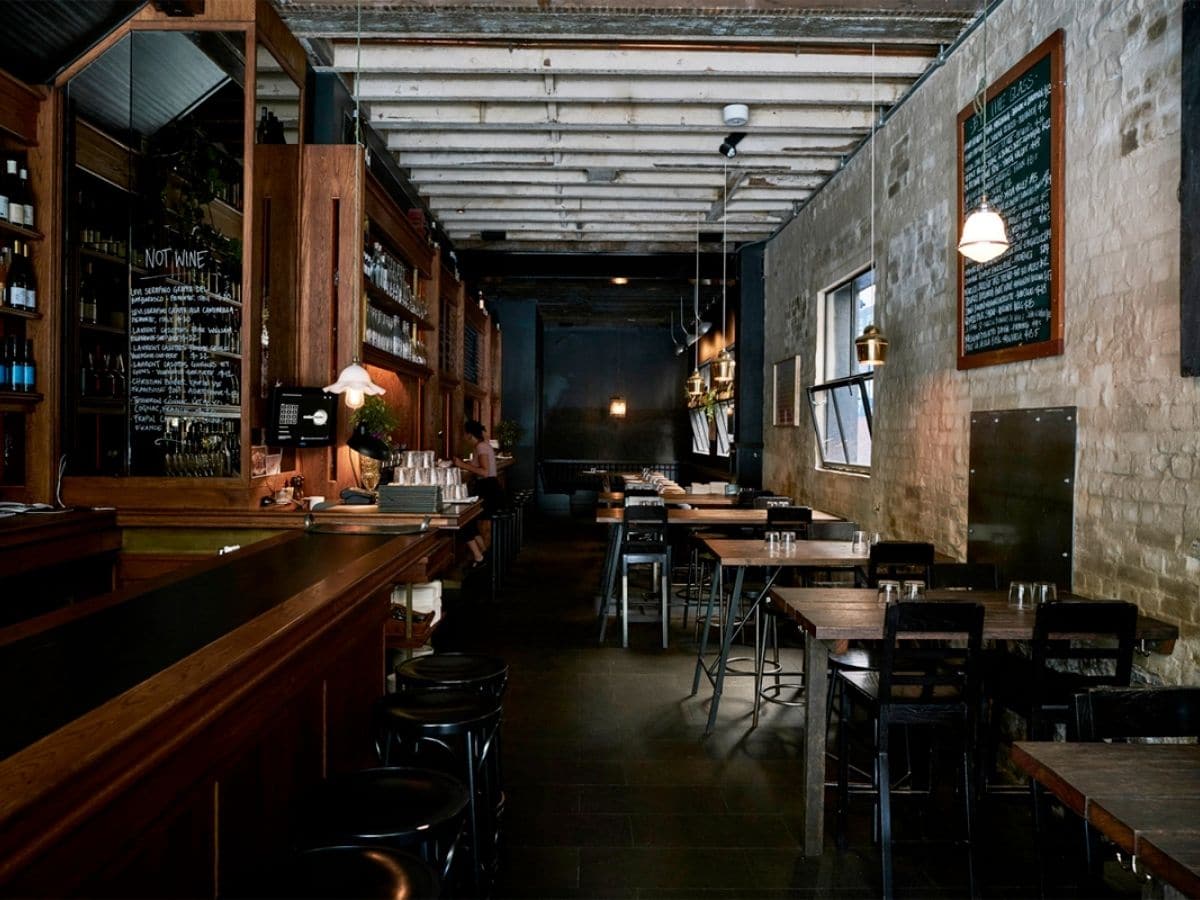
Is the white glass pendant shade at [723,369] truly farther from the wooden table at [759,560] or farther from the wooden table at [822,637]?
the wooden table at [822,637]

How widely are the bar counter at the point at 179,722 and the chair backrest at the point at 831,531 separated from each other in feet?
10.3

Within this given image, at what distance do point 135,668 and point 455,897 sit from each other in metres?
1.28

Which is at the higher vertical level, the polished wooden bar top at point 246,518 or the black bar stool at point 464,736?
the polished wooden bar top at point 246,518

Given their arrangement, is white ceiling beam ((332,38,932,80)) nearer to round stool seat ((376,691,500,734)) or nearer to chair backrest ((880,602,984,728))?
chair backrest ((880,602,984,728))

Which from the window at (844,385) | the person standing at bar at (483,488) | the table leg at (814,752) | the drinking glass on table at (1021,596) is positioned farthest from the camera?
the person standing at bar at (483,488)

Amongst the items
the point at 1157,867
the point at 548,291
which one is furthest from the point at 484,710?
the point at 548,291

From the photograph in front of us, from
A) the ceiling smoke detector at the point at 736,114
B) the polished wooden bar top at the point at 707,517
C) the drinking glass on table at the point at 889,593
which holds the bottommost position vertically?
the drinking glass on table at the point at 889,593

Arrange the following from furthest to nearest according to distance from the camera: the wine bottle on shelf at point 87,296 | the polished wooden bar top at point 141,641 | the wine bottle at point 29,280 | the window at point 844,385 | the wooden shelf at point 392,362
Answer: the window at point 844,385 < the wooden shelf at point 392,362 < the wine bottle on shelf at point 87,296 < the wine bottle at point 29,280 < the polished wooden bar top at point 141,641

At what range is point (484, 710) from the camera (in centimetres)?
234

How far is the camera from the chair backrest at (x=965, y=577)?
3662mm

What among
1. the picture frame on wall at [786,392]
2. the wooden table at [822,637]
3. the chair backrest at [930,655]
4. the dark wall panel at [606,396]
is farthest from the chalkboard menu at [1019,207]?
the dark wall panel at [606,396]

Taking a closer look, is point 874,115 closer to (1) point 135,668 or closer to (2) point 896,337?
(2) point 896,337

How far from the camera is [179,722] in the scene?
134 centimetres

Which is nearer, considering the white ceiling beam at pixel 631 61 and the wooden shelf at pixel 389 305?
Answer: the white ceiling beam at pixel 631 61
